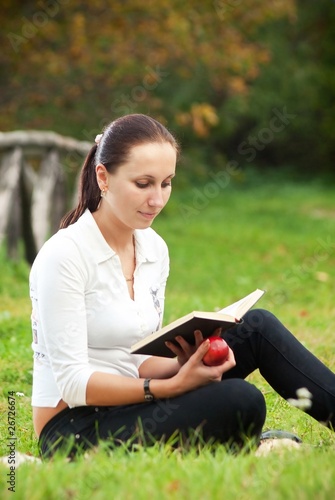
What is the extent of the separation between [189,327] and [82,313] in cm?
38

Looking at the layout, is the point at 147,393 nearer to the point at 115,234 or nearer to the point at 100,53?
the point at 115,234

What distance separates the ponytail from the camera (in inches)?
139

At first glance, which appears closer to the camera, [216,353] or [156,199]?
[216,353]

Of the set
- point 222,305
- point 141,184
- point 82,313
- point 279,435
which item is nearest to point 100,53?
point 222,305

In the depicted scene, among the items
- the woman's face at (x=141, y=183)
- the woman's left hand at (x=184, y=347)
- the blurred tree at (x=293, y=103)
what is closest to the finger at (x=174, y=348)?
the woman's left hand at (x=184, y=347)

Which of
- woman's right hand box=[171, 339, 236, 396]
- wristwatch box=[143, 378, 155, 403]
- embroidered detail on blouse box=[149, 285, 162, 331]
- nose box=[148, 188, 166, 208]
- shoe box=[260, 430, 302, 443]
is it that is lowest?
shoe box=[260, 430, 302, 443]

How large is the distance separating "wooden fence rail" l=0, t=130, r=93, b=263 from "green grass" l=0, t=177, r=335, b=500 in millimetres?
301

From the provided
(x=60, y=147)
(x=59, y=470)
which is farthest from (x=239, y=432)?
(x=60, y=147)

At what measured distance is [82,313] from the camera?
3215 millimetres

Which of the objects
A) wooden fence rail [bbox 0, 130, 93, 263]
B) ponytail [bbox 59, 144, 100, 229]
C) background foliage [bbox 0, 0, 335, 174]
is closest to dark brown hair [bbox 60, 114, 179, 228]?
ponytail [bbox 59, 144, 100, 229]

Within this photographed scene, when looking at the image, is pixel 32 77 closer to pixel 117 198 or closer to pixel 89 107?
pixel 89 107

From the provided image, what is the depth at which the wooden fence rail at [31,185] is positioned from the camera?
7.98 m

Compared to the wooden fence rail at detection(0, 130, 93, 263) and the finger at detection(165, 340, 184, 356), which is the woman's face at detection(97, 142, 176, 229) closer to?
the finger at detection(165, 340, 184, 356)

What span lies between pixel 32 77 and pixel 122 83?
4.23 ft
